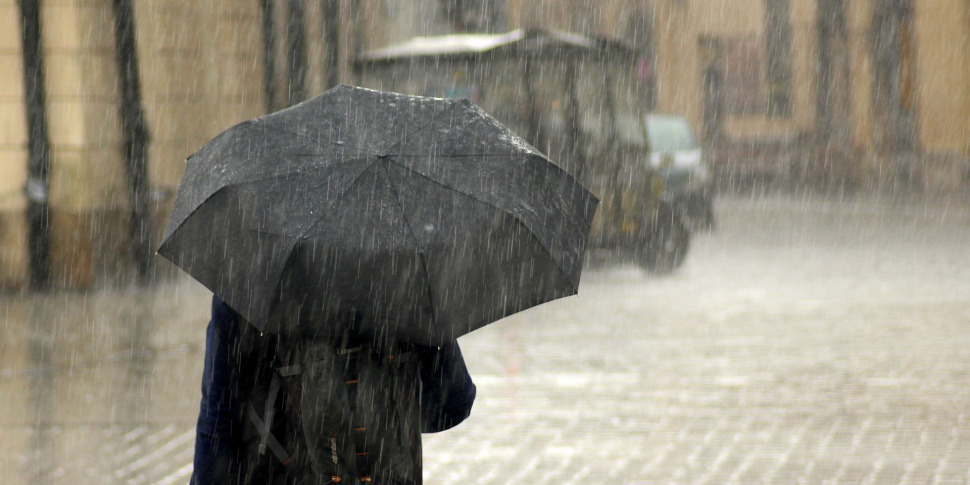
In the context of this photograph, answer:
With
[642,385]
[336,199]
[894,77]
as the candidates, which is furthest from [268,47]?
[894,77]

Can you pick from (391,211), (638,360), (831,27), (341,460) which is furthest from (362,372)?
(831,27)

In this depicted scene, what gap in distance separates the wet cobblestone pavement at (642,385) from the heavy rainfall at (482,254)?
0.10 ft

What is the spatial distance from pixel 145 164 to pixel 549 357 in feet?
20.5

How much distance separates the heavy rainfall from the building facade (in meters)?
0.04

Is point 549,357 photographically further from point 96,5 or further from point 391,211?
point 96,5

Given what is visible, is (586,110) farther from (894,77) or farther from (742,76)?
(742,76)

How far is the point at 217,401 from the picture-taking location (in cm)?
255

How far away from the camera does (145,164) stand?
42.6 feet

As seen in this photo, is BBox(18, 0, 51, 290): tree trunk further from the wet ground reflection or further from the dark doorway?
the dark doorway

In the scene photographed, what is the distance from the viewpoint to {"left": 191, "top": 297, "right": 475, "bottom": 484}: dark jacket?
2.38 m

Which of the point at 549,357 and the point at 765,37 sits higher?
the point at 765,37

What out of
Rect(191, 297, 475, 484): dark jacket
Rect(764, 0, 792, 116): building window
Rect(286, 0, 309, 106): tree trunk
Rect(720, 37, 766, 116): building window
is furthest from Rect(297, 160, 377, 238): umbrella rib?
Rect(720, 37, 766, 116): building window

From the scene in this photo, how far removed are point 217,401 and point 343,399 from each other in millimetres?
336

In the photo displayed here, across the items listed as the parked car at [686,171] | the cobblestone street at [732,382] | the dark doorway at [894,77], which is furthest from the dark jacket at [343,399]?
the dark doorway at [894,77]
